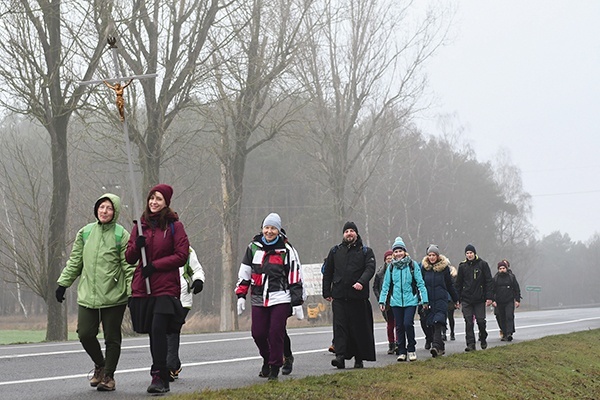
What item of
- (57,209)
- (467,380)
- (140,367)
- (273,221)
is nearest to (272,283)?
(273,221)

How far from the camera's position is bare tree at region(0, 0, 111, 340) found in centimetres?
2452

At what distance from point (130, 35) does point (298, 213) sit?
38769mm

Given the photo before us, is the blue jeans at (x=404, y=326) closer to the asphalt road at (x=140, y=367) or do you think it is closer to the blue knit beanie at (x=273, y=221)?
the asphalt road at (x=140, y=367)

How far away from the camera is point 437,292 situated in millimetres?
15430

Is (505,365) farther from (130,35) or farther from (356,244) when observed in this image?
(130,35)

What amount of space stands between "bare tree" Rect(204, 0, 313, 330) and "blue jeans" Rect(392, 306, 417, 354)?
1726cm

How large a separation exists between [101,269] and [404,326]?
604cm

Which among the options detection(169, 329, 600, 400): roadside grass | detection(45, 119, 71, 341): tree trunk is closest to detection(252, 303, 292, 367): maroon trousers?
detection(169, 329, 600, 400): roadside grass

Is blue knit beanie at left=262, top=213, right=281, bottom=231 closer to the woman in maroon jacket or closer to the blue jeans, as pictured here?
the woman in maroon jacket

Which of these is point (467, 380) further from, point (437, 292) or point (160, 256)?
point (160, 256)

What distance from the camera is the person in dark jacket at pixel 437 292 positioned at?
50.5 feet

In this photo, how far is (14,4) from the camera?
75.2 ft

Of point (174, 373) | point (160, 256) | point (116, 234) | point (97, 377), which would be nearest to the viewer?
point (160, 256)

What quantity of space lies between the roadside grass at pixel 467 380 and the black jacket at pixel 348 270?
42.7 inches
